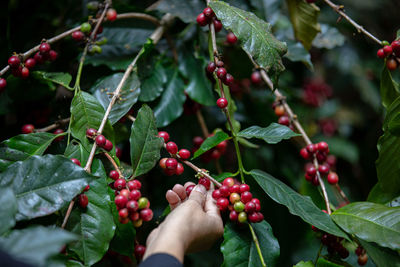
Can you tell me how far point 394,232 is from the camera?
654mm

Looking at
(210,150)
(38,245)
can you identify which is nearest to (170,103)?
(210,150)

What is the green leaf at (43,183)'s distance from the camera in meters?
0.55

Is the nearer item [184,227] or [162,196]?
[184,227]

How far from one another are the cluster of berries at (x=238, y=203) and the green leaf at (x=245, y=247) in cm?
3

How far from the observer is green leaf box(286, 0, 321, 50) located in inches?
39.4

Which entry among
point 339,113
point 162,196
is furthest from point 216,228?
point 339,113

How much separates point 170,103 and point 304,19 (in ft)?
1.63

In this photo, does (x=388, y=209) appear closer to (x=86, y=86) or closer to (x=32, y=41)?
(x=86, y=86)

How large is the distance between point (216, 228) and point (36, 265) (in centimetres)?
37

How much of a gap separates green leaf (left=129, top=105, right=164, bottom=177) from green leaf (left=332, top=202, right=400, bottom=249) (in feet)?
1.41

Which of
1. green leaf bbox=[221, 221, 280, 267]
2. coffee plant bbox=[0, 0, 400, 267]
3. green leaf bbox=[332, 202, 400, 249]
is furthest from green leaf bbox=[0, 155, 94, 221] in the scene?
green leaf bbox=[332, 202, 400, 249]

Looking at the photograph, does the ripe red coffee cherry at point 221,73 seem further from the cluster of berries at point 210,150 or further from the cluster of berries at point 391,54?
the cluster of berries at point 391,54

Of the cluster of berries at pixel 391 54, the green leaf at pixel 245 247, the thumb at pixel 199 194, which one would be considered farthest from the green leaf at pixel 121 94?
the cluster of berries at pixel 391 54

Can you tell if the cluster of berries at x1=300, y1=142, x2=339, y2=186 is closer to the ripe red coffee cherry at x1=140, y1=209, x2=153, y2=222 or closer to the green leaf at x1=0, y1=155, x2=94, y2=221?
the ripe red coffee cherry at x1=140, y1=209, x2=153, y2=222
